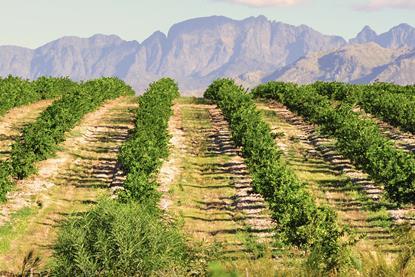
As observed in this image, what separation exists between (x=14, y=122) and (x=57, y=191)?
2155 centimetres

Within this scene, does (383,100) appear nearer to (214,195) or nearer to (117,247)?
(214,195)

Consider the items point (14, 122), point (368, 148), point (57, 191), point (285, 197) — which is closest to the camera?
point (285, 197)

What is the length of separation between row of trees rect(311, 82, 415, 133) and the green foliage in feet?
113

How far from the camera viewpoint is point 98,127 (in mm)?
46125

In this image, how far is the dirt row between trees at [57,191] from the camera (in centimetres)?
1986

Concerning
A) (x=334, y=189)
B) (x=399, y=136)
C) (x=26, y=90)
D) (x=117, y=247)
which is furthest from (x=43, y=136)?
(x=26, y=90)

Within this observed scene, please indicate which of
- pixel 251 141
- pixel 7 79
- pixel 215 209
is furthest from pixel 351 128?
pixel 7 79

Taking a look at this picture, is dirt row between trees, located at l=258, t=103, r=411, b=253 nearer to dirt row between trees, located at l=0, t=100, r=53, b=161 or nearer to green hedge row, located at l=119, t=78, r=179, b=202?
green hedge row, located at l=119, t=78, r=179, b=202

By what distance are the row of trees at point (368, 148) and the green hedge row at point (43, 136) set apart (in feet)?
56.0

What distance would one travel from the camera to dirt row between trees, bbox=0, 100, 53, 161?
37106 mm

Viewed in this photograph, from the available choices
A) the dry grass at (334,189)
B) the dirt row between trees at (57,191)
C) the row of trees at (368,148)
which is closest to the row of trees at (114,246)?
the dirt row between trees at (57,191)

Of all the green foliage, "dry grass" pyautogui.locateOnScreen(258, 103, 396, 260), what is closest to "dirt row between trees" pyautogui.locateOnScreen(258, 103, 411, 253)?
"dry grass" pyautogui.locateOnScreen(258, 103, 396, 260)

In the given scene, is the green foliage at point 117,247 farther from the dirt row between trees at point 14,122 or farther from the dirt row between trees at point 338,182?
the dirt row between trees at point 14,122

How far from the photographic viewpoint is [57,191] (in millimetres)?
27328
